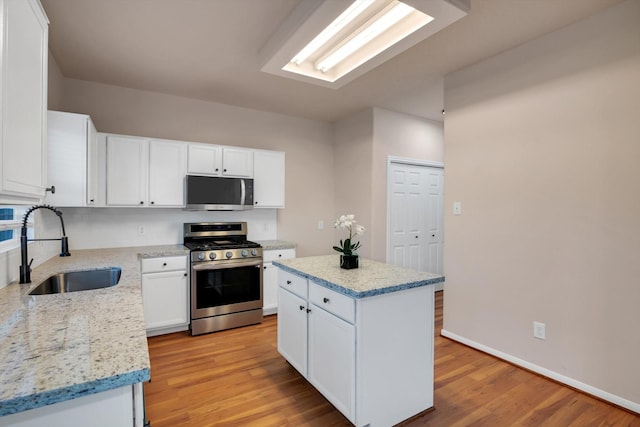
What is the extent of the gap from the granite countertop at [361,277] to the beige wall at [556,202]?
3.56 ft

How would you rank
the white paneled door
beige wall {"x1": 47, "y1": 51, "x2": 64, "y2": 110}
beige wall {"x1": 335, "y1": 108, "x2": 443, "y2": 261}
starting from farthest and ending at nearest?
1. the white paneled door
2. beige wall {"x1": 335, "y1": 108, "x2": 443, "y2": 261}
3. beige wall {"x1": 47, "y1": 51, "x2": 64, "y2": 110}

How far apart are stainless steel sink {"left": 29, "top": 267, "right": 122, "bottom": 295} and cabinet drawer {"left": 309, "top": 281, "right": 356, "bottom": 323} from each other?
1.29 metres

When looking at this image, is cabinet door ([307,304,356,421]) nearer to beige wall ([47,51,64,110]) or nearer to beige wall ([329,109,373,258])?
beige wall ([329,109,373,258])

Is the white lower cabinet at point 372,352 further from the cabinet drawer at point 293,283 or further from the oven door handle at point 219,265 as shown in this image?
the oven door handle at point 219,265

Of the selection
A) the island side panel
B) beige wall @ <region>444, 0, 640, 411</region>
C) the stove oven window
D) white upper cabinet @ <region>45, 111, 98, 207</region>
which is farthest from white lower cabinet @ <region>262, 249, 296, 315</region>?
the island side panel

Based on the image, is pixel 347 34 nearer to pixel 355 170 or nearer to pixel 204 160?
pixel 204 160

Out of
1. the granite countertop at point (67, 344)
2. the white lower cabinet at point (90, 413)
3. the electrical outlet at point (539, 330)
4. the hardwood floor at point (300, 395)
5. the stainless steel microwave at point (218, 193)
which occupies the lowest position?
the hardwood floor at point (300, 395)

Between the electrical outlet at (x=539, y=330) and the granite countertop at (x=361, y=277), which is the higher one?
the granite countertop at (x=361, y=277)

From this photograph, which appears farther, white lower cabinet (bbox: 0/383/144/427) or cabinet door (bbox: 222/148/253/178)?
cabinet door (bbox: 222/148/253/178)

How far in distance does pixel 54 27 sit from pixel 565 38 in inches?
148

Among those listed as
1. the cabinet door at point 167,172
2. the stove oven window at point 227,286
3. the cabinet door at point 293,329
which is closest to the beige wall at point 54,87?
the cabinet door at point 167,172

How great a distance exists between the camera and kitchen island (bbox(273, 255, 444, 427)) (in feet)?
5.75

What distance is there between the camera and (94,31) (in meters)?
2.39

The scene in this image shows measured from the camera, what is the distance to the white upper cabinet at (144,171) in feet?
10.3
